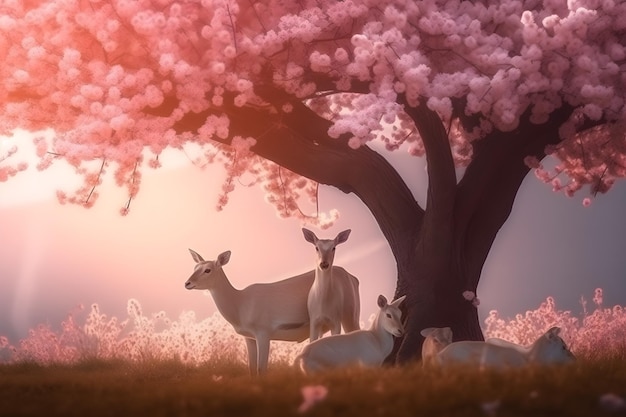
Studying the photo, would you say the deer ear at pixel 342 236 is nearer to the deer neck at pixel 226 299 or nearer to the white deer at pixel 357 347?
the white deer at pixel 357 347

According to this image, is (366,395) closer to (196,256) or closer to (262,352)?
(262,352)

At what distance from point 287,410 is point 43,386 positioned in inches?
189

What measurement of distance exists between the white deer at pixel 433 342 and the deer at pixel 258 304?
1.49 metres

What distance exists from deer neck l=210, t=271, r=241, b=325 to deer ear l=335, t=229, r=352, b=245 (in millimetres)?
1825

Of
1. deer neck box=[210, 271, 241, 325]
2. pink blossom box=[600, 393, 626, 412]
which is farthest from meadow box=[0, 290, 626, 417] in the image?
deer neck box=[210, 271, 241, 325]

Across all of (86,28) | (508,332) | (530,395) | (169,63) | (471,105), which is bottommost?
(530,395)

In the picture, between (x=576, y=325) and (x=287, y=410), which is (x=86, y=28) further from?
(x=576, y=325)

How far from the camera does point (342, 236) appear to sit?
12.5m

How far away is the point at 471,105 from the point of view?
12086 mm

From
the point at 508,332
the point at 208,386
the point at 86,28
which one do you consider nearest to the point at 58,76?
the point at 86,28

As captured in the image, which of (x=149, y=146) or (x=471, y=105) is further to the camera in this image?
(x=149, y=146)

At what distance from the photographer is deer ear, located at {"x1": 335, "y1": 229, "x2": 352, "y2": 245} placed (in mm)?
12453

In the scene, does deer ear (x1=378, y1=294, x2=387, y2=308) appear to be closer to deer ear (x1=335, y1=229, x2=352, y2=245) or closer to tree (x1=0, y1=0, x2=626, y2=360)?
deer ear (x1=335, y1=229, x2=352, y2=245)

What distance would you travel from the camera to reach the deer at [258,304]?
13.1 meters
